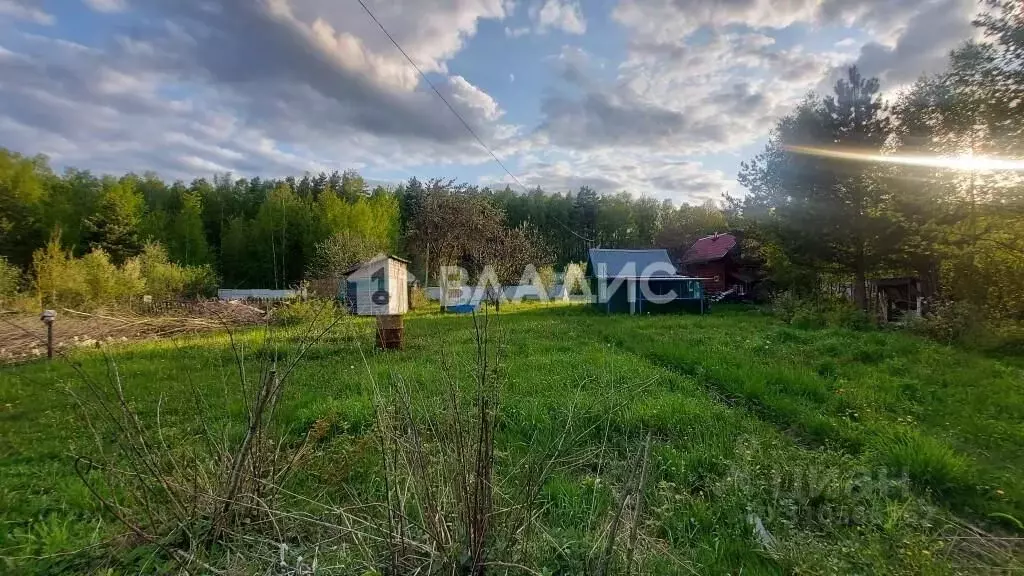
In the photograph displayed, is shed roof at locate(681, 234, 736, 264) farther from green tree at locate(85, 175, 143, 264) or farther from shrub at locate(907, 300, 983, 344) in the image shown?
green tree at locate(85, 175, 143, 264)

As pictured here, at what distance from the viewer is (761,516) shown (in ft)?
7.80

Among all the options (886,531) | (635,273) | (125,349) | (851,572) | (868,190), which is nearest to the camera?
(851,572)

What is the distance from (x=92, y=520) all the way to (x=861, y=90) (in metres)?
19.6

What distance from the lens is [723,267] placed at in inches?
968

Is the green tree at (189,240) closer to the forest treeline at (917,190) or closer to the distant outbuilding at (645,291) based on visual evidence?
the distant outbuilding at (645,291)

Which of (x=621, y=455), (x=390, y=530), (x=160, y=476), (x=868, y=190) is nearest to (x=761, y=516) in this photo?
(x=621, y=455)

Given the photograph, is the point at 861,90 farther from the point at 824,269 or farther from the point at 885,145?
the point at 824,269

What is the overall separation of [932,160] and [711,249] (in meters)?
15.5

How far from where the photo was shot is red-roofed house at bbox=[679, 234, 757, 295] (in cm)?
2308

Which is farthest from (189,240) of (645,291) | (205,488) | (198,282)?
(205,488)

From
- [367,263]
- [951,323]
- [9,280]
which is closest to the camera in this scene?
[951,323]

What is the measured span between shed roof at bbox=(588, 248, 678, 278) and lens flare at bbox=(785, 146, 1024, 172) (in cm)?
642

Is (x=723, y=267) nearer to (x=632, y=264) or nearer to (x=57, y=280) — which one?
(x=632, y=264)

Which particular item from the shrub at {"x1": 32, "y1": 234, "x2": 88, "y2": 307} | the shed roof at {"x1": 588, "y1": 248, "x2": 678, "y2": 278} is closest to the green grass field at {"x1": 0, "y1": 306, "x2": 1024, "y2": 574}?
the shrub at {"x1": 32, "y1": 234, "x2": 88, "y2": 307}
